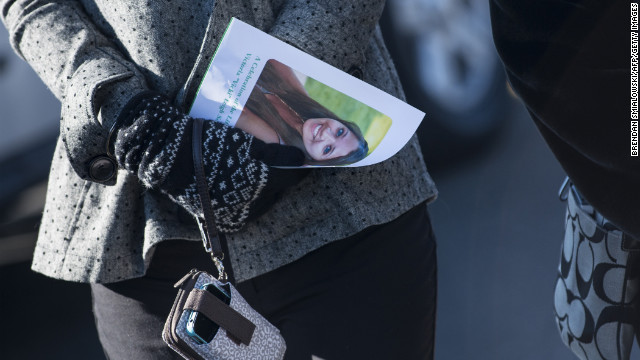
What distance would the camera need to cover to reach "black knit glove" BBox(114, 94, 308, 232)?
1.23 m

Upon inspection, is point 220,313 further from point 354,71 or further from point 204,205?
point 354,71

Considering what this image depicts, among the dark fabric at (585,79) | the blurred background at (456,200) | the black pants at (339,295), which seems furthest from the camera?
the blurred background at (456,200)

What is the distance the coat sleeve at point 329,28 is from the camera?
1331 mm

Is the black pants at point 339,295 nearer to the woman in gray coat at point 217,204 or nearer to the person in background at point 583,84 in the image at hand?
the woman in gray coat at point 217,204

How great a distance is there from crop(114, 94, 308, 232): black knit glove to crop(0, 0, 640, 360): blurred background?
64.5 inches

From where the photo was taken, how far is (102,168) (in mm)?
1354

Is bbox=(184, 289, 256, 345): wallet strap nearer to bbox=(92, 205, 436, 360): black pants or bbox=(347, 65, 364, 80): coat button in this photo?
bbox=(92, 205, 436, 360): black pants

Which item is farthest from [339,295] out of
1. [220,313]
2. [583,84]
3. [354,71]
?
[583,84]

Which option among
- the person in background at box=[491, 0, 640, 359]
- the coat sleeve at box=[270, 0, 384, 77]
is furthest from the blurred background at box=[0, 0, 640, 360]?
the coat sleeve at box=[270, 0, 384, 77]

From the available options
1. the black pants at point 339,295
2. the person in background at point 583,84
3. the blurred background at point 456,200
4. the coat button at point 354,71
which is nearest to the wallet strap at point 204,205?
the black pants at point 339,295

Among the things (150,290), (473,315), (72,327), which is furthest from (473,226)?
(150,290)

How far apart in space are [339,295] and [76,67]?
2.07 ft

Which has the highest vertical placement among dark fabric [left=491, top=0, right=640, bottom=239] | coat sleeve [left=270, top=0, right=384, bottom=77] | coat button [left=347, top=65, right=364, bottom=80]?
dark fabric [left=491, top=0, right=640, bottom=239]

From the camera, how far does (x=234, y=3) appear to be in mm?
1366
